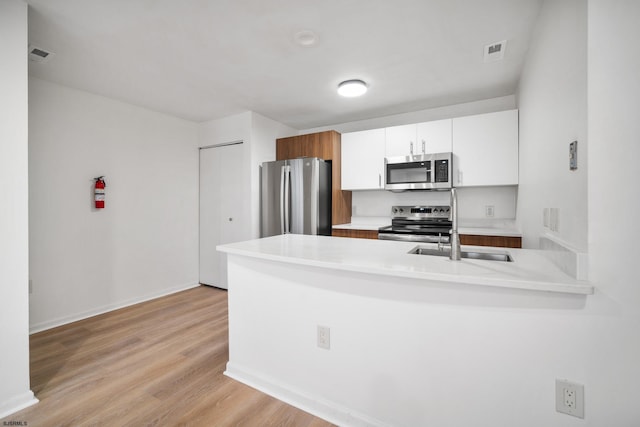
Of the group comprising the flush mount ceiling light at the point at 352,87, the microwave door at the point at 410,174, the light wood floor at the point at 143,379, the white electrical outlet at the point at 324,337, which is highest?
the flush mount ceiling light at the point at 352,87

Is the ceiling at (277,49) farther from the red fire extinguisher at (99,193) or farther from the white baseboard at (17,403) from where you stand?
the white baseboard at (17,403)

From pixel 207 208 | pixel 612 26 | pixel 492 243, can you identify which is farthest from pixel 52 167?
pixel 492 243

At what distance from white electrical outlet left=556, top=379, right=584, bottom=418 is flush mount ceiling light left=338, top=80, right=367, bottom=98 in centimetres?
260

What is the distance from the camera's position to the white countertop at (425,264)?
110cm

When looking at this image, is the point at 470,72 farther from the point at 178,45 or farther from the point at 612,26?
the point at 178,45

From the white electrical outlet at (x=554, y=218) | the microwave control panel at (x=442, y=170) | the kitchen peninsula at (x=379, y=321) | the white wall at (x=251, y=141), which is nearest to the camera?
the kitchen peninsula at (x=379, y=321)

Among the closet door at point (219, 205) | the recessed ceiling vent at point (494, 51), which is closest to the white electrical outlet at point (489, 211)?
the recessed ceiling vent at point (494, 51)

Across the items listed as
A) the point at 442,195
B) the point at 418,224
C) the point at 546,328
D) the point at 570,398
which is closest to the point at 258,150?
the point at 418,224

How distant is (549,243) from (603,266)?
1.88 feet

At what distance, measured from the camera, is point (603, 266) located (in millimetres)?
1029

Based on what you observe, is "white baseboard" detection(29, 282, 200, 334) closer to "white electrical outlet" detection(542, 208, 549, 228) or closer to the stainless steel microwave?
the stainless steel microwave

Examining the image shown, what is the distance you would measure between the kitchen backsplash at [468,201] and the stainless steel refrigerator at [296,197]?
752mm

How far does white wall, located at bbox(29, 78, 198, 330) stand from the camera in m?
2.77

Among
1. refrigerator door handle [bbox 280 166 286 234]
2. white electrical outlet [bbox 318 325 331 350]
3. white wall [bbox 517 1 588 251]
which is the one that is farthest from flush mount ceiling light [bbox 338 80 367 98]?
white electrical outlet [bbox 318 325 331 350]
